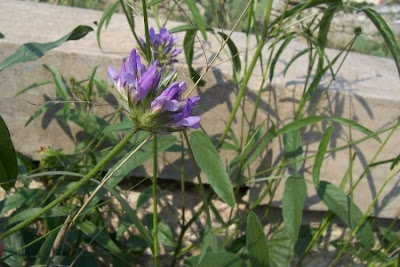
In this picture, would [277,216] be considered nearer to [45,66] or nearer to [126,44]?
[126,44]

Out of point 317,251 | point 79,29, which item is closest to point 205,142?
point 79,29

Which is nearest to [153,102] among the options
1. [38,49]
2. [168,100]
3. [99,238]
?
[168,100]

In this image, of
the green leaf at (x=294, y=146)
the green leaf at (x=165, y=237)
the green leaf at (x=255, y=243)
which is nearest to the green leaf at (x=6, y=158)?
the green leaf at (x=255, y=243)

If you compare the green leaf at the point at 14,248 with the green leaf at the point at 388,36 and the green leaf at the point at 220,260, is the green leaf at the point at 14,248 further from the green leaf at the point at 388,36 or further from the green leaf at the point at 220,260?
the green leaf at the point at 388,36

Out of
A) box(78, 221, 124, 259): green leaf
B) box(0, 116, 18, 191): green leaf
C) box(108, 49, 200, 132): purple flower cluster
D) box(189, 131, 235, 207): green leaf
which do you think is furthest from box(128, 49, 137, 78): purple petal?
box(78, 221, 124, 259): green leaf

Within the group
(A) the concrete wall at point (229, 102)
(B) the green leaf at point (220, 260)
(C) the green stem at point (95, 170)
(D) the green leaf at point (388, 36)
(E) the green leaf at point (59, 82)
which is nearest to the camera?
(C) the green stem at point (95, 170)

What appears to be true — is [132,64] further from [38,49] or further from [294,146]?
[294,146]
